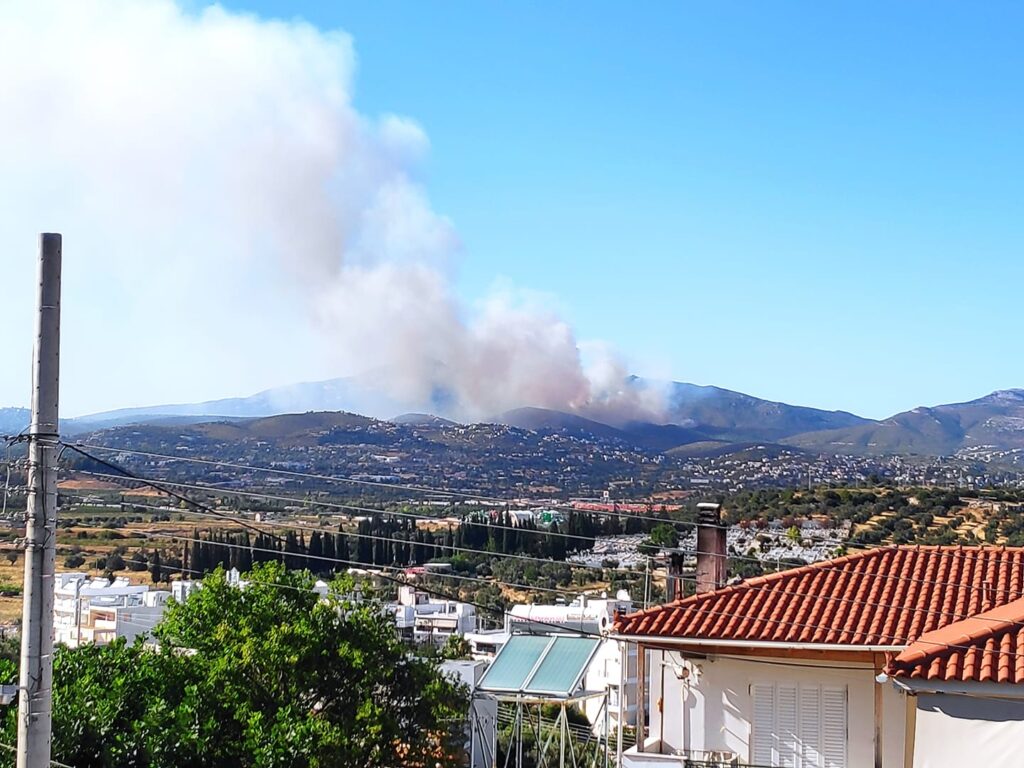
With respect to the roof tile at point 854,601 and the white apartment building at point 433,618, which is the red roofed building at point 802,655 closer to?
the roof tile at point 854,601

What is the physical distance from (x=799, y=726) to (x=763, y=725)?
1.45ft

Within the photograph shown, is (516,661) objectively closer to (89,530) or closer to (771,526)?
(771,526)

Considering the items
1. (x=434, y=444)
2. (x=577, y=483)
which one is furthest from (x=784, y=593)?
(x=434, y=444)

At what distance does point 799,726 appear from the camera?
1544 centimetres

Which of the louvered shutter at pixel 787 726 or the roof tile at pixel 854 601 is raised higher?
the roof tile at pixel 854 601

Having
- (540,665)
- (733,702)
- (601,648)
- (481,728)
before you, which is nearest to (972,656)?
(733,702)

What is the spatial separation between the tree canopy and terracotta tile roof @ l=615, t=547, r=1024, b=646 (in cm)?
840

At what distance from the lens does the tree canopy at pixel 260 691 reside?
19.8 m

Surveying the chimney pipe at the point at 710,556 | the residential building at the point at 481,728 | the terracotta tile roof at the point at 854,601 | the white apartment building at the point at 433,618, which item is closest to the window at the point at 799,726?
the terracotta tile roof at the point at 854,601

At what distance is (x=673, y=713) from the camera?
16.1 meters

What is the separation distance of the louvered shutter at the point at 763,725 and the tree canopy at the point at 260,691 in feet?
29.4

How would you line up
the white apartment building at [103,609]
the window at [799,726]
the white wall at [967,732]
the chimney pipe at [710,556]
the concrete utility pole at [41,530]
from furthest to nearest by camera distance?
the white apartment building at [103,609] → the chimney pipe at [710,556] → the window at [799,726] → the white wall at [967,732] → the concrete utility pole at [41,530]

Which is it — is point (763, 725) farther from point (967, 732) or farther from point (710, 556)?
point (967, 732)

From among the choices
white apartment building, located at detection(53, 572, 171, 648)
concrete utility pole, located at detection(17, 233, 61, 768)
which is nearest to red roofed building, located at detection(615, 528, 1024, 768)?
concrete utility pole, located at detection(17, 233, 61, 768)
